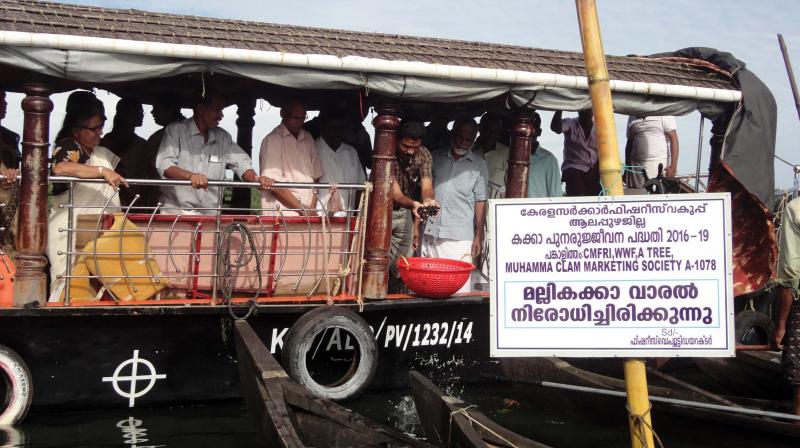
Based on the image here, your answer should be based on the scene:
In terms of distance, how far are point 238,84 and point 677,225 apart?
4829mm

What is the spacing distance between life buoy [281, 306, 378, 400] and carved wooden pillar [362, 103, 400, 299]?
486 mm

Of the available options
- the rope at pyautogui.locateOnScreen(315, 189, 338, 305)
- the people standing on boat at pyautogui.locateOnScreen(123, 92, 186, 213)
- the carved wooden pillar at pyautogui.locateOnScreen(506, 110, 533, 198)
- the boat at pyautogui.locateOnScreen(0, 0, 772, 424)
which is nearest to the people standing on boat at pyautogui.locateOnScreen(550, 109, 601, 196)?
the boat at pyautogui.locateOnScreen(0, 0, 772, 424)

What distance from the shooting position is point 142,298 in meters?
6.38

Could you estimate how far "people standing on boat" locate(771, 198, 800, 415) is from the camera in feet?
18.6

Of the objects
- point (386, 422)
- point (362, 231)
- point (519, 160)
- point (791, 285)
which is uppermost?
point (519, 160)

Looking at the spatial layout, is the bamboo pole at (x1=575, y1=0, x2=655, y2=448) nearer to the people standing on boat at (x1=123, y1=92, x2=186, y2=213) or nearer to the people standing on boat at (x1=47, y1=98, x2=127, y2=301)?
the people standing on boat at (x1=47, y1=98, x2=127, y2=301)

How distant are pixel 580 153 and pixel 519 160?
208 cm

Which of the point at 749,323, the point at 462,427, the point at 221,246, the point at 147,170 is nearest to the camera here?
the point at 462,427

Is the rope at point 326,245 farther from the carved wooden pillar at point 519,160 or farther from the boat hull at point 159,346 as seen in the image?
the carved wooden pillar at point 519,160

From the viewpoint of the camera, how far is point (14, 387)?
5852 millimetres

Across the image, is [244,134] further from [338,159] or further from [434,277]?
[434,277]

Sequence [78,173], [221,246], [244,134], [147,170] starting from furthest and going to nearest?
[244,134] → [147,170] → [221,246] → [78,173]

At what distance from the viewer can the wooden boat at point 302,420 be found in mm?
4246

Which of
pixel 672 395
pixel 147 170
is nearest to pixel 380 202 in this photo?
pixel 147 170
